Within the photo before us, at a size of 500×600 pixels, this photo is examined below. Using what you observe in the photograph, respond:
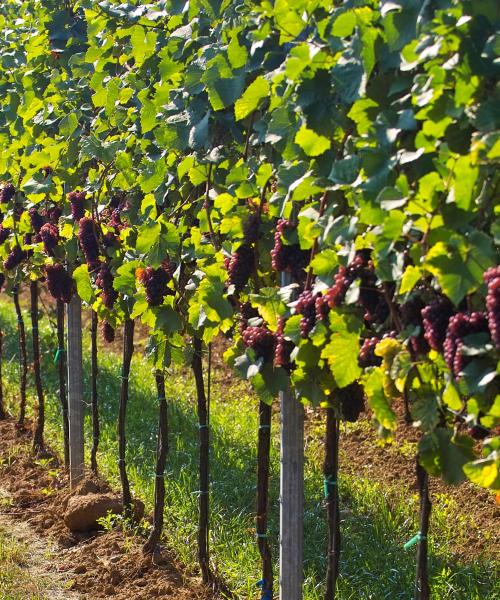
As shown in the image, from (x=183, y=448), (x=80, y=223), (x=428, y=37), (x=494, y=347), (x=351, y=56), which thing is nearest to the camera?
(x=494, y=347)

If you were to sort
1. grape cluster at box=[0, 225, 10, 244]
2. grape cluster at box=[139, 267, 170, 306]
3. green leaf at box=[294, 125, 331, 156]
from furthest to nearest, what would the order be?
1. grape cluster at box=[0, 225, 10, 244]
2. grape cluster at box=[139, 267, 170, 306]
3. green leaf at box=[294, 125, 331, 156]

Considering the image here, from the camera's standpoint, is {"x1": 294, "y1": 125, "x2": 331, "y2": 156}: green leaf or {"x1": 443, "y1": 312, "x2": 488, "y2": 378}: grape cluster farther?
{"x1": 294, "y1": 125, "x2": 331, "y2": 156}: green leaf

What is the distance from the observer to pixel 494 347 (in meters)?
2.09

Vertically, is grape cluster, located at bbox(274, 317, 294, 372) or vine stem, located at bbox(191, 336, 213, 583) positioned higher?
→ grape cluster, located at bbox(274, 317, 294, 372)

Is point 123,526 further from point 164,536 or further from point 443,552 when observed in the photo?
point 443,552

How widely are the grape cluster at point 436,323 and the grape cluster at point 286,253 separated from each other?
79 cm

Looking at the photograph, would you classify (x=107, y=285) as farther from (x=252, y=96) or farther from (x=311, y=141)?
(x=311, y=141)

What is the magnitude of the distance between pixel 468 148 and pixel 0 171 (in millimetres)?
3987

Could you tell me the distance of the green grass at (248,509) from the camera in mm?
4094

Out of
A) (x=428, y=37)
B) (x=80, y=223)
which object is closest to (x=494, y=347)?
(x=428, y=37)

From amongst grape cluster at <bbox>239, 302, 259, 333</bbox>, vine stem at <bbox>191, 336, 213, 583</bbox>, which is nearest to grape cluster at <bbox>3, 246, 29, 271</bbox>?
vine stem at <bbox>191, 336, 213, 583</bbox>

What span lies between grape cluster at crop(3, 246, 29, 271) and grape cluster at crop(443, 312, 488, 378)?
13.3 feet

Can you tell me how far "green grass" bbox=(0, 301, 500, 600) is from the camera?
4.09 m

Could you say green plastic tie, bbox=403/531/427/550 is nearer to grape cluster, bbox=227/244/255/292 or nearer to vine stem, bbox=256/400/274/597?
vine stem, bbox=256/400/274/597
